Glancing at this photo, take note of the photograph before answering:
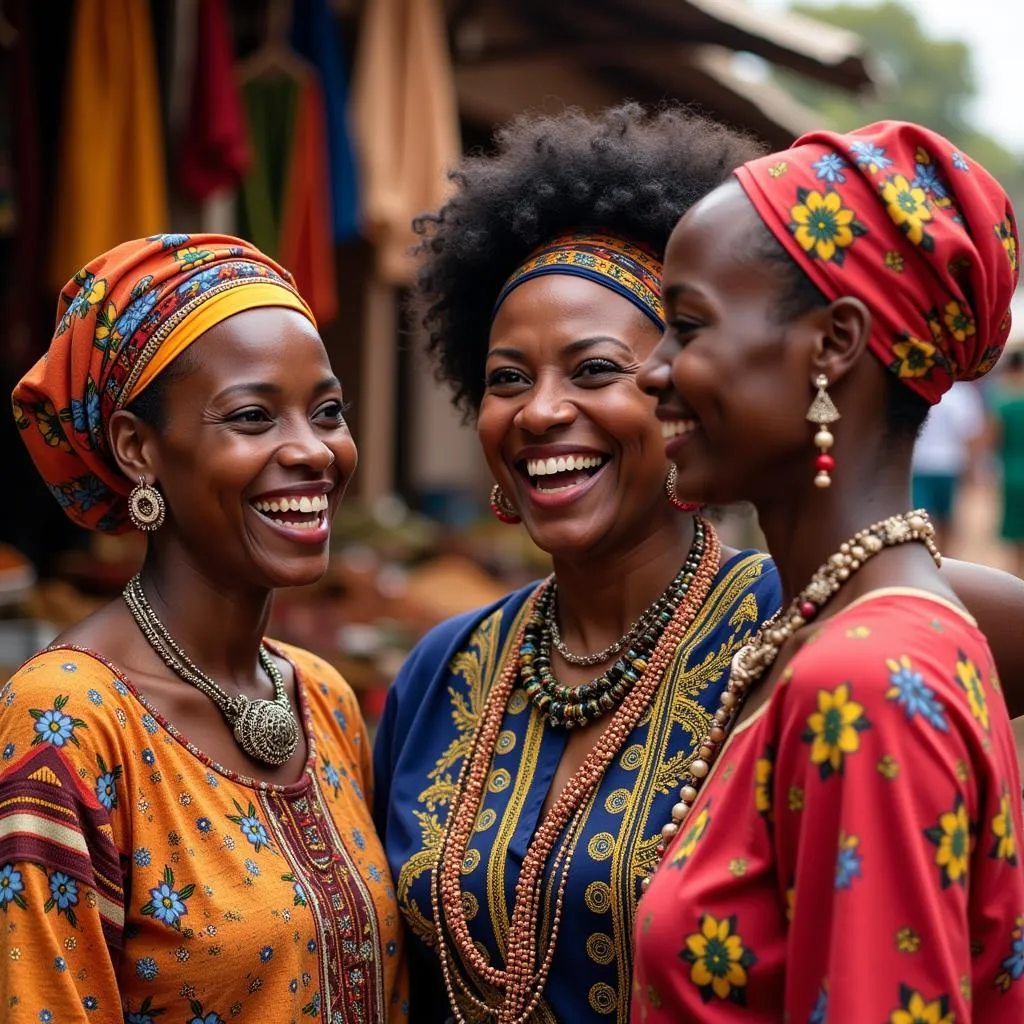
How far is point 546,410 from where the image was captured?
2.75 m

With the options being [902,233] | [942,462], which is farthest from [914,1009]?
[942,462]

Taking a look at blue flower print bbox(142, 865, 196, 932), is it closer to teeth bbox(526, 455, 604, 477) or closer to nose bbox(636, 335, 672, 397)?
teeth bbox(526, 455, 604, 477)

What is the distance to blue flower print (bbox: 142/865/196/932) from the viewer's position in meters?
2.37

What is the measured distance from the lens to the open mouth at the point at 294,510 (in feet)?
8.70

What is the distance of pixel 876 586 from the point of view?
1890 millimetres

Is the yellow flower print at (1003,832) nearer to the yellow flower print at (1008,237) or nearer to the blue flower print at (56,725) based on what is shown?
the yellow flower print at (1008,237)

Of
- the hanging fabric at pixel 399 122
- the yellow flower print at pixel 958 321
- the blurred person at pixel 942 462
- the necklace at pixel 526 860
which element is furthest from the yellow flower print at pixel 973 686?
the blurred person at pixel 942 462

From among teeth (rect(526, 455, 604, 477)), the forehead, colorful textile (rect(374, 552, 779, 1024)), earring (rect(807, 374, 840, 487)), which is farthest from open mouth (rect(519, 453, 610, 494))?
earring (rect(807, 374, 840, 487))

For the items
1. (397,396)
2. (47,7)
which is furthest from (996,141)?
(47,7)

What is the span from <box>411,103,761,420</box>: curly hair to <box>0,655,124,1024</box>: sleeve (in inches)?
52.7

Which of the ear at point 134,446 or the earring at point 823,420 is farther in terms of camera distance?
the ear at point 134,446

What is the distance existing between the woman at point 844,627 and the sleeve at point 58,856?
945 mm

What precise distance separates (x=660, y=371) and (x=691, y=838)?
671mm

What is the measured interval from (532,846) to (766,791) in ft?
3.03
